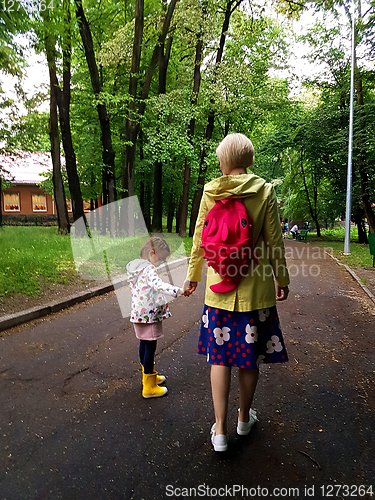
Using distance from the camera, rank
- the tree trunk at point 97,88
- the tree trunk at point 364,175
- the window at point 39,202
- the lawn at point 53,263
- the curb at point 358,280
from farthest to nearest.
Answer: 1. the window at point 39,202
2. the tree trunk at point 364,175
3. the tree trunk at point 97,88
4. the curb at point 358,280
5. the lawn at point 53,263

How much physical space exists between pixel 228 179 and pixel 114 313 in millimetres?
4492

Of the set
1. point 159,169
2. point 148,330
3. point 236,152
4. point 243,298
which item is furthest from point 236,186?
point 159,169

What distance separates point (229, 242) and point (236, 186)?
1.23 feet

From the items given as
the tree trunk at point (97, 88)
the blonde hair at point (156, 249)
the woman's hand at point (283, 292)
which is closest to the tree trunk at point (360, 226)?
the tree trunk at point (97, 88)

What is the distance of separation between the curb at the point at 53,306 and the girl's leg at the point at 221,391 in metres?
4.16

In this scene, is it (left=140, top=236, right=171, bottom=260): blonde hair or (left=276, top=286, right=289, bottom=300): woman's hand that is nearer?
(left=276, top=286, right=289, bottom=300): woman's hand

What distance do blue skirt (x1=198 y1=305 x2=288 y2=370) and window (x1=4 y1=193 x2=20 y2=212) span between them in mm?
41817

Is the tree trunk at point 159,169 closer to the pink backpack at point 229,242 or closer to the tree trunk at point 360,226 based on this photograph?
the tree trunk at point 360,226

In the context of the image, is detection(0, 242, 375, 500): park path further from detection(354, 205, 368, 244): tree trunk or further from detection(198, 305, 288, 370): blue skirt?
detection(354, 205, 368, 244): tree trunk

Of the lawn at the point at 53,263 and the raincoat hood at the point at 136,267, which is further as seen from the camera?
the lawn at the point at 53,263

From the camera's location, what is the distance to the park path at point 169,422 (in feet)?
7.47

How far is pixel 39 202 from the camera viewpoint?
132ft

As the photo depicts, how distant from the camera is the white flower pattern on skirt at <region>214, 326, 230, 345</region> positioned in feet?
7.98

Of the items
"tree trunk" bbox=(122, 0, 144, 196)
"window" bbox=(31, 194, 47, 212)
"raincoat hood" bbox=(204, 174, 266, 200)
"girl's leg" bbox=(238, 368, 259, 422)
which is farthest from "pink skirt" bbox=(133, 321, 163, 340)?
"window" bbox=(31, 194, 47, 212)
